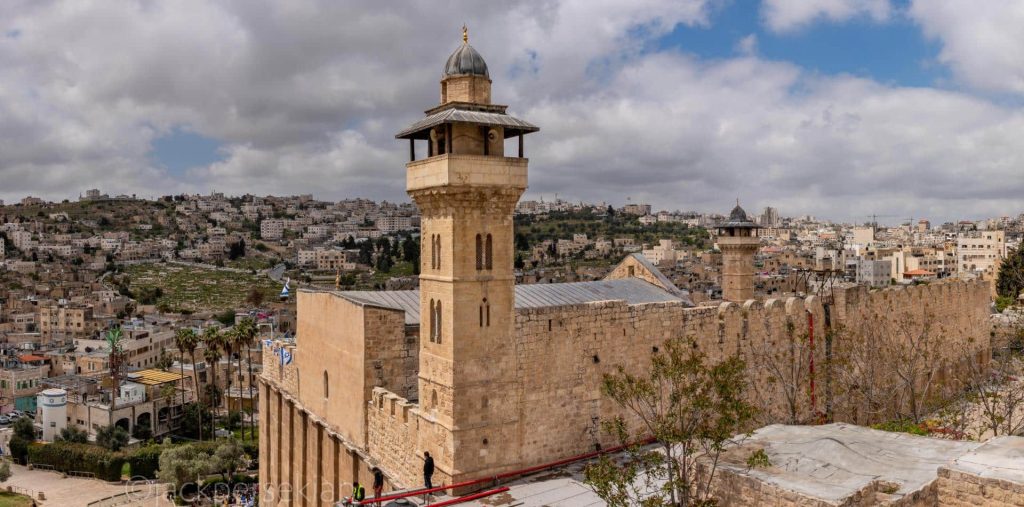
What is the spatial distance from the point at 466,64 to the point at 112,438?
177ft

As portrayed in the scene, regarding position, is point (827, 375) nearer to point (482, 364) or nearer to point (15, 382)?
point (482, 364)

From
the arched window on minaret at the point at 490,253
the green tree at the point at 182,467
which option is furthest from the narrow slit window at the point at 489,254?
the green tree at the point at 182,467

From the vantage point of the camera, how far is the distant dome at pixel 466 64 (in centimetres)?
1318

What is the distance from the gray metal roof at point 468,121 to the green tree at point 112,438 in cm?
5218

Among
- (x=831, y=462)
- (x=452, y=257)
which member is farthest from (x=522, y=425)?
(x=831, y=462)

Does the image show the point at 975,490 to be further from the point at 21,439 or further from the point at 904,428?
the point at 21,439

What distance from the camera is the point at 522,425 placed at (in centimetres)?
1367

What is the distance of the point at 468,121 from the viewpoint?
1249 cm

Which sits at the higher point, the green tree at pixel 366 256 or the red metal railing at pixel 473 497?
the green tree at pixel 366 256

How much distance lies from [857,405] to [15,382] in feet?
245

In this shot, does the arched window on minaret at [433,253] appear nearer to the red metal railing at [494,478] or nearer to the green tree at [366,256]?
the red metal railing at [494,478]

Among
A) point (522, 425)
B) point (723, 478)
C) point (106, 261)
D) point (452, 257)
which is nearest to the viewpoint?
point (723, 478)

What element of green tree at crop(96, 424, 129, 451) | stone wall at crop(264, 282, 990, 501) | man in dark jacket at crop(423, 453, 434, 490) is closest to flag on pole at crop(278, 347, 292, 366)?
stone wall at crop(264, 282, 990, 501)

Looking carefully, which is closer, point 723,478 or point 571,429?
point 723,478
